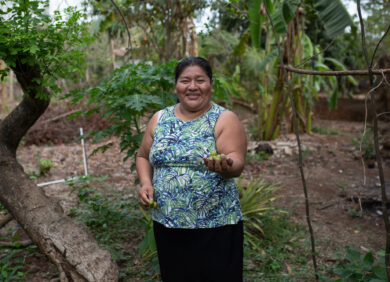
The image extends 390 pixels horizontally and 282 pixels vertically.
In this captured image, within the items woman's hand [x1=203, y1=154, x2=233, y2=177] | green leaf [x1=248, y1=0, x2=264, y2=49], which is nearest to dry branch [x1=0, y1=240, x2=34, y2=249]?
woman's hand [x1=203, y1=154, x2=233, y2=177]

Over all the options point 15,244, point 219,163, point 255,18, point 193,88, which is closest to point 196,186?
point 219,163

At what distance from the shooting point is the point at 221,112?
177 cm

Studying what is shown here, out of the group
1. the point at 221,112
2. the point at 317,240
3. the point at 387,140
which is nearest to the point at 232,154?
the point at 221,112

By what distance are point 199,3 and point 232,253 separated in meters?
4.62

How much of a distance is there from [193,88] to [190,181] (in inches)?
18.9

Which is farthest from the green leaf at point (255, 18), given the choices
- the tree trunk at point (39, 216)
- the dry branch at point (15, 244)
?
the dry branch at point (15, 244)

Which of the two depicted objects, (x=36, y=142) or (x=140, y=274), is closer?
(x=140, y=274)

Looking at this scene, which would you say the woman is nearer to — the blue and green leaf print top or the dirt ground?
the blue and green leaf print top

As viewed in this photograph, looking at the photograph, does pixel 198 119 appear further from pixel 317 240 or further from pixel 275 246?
pixel 317 240

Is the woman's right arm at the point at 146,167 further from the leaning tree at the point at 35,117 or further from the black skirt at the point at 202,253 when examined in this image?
the leaning tree at the point at 35,117

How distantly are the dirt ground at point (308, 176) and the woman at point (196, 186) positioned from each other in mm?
732

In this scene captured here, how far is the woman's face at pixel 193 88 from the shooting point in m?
1.75

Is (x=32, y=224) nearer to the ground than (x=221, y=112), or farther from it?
nearer to the ground

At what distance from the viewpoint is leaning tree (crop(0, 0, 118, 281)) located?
212cm
